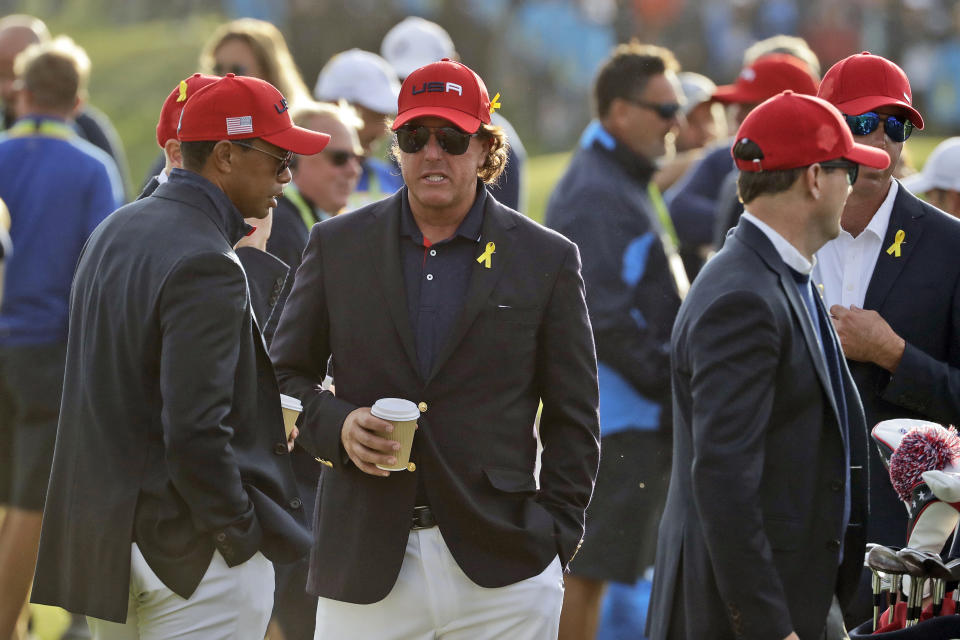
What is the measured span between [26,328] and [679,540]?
3908 mm

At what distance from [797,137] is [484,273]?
36.2 inches

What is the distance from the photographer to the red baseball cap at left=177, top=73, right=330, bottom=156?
4.12 metres

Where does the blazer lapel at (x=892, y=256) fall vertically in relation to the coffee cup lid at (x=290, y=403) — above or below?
above

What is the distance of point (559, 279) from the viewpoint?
4.05 m

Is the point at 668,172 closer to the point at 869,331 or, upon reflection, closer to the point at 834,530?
the point at 869,331

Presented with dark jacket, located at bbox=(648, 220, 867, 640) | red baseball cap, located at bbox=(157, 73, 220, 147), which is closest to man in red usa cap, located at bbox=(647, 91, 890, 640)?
dark jacket, located at bbox=(648, 220, 867, 640)

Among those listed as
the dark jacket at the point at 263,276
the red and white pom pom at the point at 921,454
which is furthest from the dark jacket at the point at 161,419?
the red and white pom pom at the point at 921,454

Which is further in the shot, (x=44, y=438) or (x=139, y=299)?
(x=44, y=438)

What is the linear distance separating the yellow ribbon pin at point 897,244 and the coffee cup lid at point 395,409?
6.00 ft

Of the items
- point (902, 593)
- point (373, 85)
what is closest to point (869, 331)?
point (902, 593)

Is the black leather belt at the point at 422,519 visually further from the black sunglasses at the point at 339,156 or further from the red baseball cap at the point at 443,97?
the black sunglasses at the point at 339,156

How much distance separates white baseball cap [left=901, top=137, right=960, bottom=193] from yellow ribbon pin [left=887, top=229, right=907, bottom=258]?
171cm

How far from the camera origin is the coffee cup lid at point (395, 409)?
370 cm

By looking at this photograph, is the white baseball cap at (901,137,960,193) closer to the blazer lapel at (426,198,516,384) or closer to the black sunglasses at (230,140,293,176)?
the blazer lapel at (426,198,516,384)
